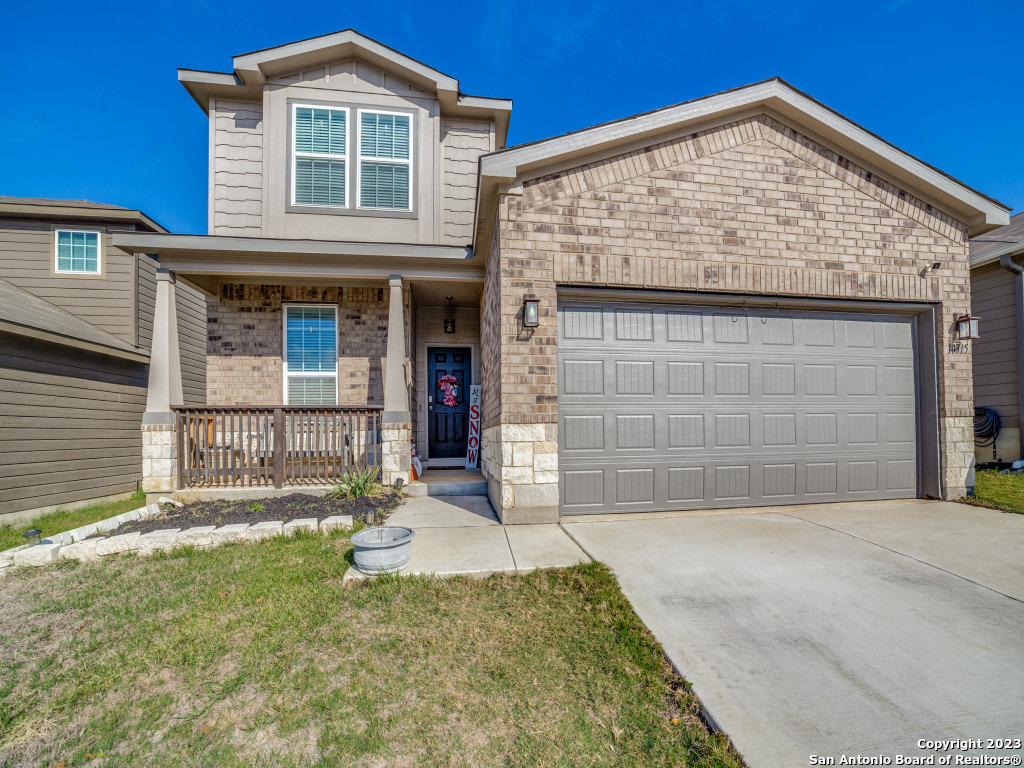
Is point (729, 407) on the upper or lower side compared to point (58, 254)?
lower

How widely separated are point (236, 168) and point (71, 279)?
3.80 m

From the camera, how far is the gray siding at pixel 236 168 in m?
7.47

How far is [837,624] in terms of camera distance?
104 inches

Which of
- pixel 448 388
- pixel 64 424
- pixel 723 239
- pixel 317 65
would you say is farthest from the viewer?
pixel 448 388

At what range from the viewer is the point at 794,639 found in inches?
98.6

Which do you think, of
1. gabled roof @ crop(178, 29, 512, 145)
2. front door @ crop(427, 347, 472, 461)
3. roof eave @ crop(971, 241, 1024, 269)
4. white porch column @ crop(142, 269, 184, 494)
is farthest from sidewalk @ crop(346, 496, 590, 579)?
roof eave @ crop(971, 241, 1024, 269)

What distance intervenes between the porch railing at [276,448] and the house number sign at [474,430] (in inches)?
73.5

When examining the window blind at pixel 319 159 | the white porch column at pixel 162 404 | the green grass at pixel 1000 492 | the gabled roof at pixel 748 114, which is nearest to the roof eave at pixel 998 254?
the gabled roof at pixel 748 114

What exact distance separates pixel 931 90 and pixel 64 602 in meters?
26.5

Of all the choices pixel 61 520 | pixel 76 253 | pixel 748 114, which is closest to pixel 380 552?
pixel 61 520

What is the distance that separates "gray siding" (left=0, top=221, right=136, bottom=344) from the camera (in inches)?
319

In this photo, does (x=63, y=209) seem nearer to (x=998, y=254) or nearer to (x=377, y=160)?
(x=377, y=160)

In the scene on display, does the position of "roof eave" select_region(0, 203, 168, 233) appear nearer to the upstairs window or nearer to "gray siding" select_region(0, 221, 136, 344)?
"gray siding" select_region(0, 221, 136, 344)

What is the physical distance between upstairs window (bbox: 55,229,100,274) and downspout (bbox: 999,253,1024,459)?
50.9 ft
